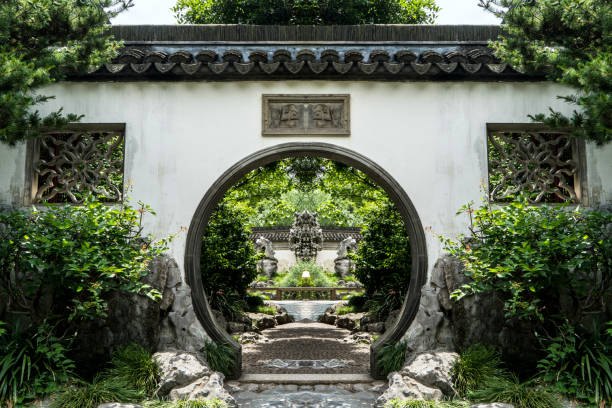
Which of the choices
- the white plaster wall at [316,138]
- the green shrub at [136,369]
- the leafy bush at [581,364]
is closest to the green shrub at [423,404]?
the leafy bush at [581,364]

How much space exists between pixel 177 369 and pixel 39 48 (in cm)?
357

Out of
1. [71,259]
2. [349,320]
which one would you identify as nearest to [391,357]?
[71,259]

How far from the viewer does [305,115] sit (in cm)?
709

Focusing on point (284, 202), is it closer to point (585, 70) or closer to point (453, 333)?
point (453, 333)

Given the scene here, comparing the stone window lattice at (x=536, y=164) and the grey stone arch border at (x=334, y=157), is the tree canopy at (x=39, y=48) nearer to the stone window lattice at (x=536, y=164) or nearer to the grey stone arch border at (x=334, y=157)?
the grey stone arch border at (x=334, y=157)

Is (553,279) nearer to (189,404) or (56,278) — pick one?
(189,404)

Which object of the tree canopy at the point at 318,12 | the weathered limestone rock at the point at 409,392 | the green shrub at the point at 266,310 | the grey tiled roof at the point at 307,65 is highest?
the tree canopy at the point at 318,12

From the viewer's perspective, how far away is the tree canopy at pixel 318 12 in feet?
53.2

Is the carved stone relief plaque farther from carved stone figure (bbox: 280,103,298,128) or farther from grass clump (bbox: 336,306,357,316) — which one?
grass clump (bbox: 336,306,357,316)

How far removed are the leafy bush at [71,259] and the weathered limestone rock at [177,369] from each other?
2.23ft

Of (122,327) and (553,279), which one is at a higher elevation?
(553,279)

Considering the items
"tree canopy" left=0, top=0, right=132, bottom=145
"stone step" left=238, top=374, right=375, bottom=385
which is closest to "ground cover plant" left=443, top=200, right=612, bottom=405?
"stone step" left=238, top=374, right=375, bottom=385

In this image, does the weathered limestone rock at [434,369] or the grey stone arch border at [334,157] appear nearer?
the weathered limestone rock at [434,369]

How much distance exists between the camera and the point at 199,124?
23.3 ft
